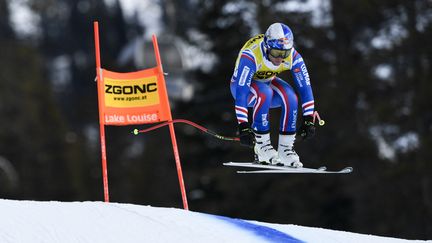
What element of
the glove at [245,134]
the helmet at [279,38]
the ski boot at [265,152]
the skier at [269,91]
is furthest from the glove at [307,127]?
the helmet at [279,38]

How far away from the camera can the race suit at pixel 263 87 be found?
1191 cm

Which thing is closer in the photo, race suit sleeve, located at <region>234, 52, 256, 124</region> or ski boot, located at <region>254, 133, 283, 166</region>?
race suit sleeve, located at <region>234, 52, 256, 124</region>

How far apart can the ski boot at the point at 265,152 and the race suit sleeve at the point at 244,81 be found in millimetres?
562

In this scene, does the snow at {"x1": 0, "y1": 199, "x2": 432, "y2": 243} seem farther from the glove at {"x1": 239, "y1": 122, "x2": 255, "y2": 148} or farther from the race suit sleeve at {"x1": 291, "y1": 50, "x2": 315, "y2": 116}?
the race suit sleeve at {"x1": 291, "y1": 50, "x2": 315, "y2": 116}

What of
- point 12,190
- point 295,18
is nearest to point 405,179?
point 295,18

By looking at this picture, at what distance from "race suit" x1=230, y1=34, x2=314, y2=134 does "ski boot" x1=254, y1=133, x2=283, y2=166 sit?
85mm

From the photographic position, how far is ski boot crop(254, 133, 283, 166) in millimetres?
12375

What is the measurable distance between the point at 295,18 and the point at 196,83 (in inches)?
266

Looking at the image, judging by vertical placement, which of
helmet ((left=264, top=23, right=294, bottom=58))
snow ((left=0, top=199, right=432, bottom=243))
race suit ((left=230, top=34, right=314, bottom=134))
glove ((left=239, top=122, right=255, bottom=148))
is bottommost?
snow ((left=0, top=199, right=432, bottom=243))

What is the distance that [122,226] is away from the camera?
1061 cm

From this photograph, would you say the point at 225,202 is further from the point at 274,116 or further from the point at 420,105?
the point at 420,105

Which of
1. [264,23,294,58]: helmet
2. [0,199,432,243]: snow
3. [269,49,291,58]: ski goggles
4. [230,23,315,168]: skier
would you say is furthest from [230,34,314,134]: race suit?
[0,199,432,243]: snow

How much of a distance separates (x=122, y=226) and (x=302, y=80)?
290 cm

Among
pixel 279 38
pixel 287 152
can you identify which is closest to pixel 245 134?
pixel 287 152
